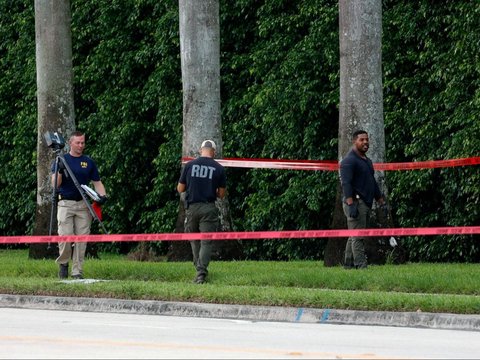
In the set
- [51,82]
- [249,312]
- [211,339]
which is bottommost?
[249,312]

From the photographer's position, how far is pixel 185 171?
60.0 feet

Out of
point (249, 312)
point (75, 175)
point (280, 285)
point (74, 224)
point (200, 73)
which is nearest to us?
point (249, 312)

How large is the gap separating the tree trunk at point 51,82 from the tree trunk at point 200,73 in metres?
2.89

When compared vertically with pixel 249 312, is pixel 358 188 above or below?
above

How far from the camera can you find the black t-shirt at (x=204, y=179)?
18047mm

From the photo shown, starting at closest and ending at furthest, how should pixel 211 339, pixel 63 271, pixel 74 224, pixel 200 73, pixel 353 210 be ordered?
pixel 211 339 < pixel 353 210 < pixel 74 224 < pixel 63 271 < pixel 200 73

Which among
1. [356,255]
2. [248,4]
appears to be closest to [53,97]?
[248,4]

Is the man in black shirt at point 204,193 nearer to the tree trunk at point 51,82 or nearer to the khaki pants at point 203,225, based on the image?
the khaki pants at point 203,225

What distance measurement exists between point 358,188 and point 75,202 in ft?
12.4

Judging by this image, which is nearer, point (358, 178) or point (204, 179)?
point (204, 179)

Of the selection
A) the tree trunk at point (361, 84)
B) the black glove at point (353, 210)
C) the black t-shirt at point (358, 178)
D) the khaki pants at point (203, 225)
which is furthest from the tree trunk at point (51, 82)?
the black glove at point (353, 210)

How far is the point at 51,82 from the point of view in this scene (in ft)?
79.5

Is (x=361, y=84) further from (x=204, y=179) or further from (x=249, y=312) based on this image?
(x=249, y=312)

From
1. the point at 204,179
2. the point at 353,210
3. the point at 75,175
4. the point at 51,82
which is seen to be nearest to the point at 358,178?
the point at 353,210
